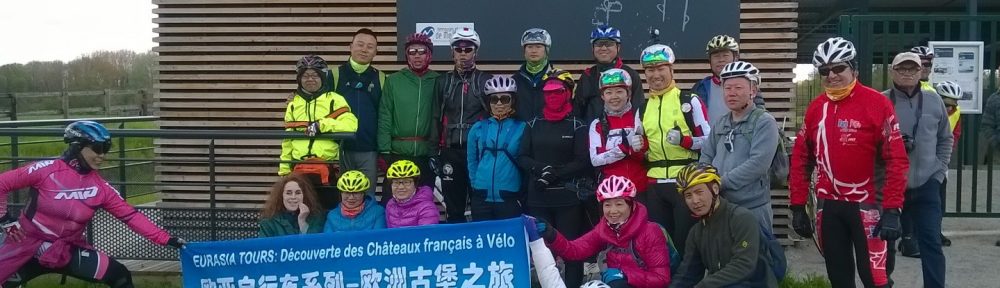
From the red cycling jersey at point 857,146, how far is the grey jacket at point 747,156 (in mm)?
253

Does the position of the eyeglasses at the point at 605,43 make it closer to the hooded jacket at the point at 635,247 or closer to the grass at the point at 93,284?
the hooded jacket at the point at 635,247

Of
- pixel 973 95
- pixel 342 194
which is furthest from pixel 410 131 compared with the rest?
pixel 973 95

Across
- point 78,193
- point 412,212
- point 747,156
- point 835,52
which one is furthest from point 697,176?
point 78,193

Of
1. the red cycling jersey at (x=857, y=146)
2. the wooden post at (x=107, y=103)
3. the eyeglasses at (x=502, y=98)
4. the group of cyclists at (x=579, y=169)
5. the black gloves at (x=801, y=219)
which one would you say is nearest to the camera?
the red cycling jersey at (x=857, y=146)

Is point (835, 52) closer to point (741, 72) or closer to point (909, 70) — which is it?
point (741, 72)

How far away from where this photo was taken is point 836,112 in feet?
17.2

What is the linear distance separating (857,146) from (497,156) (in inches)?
92.5

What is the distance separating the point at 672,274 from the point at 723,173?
0.68 meters

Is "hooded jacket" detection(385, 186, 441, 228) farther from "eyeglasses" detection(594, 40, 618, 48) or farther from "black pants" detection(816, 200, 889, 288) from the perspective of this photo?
"black pants" detection(816, 200, 889, 288)

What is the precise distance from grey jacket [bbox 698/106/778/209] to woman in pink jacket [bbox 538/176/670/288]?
20.5 inches

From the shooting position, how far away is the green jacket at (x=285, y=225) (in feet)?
20.8

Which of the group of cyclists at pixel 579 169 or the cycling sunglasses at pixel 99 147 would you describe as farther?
the cycling sunglasses at pixel 99 147

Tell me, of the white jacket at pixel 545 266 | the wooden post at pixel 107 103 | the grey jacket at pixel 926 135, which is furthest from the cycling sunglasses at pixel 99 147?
the wooden post at pixel 107 103

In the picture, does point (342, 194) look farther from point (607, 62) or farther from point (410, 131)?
point (607, 62)
